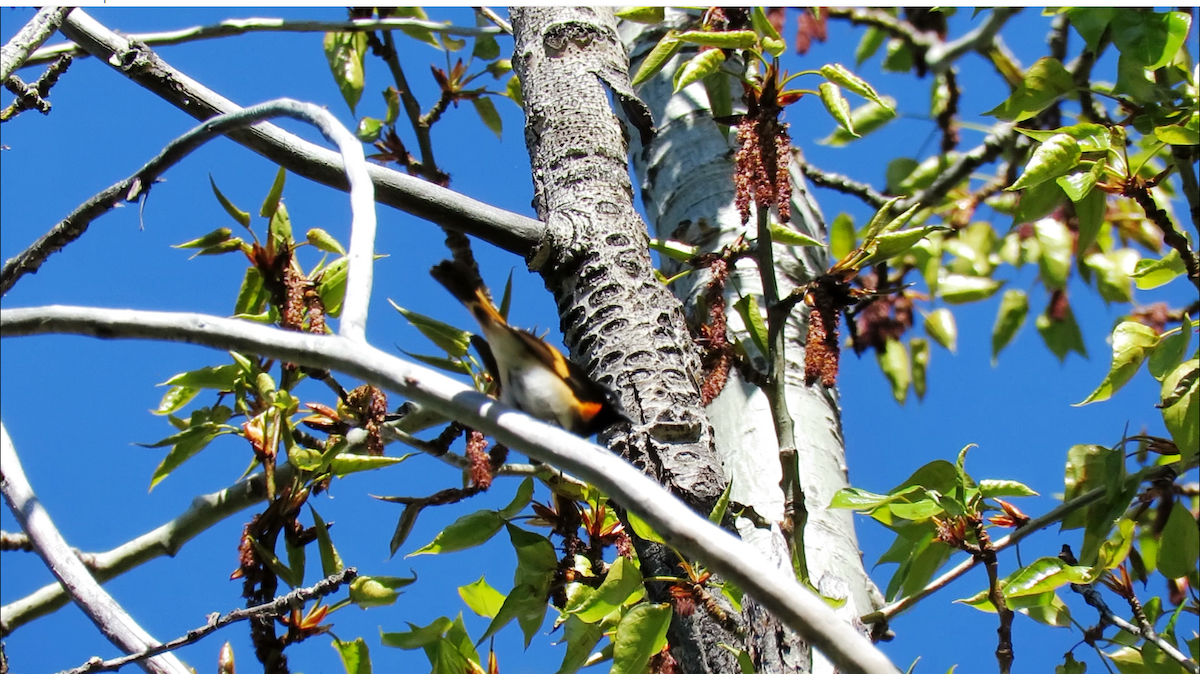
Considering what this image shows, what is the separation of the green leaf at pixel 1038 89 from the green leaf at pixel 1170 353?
59cm

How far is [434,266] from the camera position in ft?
4.71

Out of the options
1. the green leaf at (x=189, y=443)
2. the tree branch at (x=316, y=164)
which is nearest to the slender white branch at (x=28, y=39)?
the tree branch at (x=316, y=164)

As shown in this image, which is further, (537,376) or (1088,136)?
(1088,136)

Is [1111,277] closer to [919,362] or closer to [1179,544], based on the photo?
[919,362]

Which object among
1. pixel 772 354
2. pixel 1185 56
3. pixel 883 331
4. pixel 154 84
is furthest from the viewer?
pixel 883 331

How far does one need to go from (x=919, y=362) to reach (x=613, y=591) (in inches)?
88.0

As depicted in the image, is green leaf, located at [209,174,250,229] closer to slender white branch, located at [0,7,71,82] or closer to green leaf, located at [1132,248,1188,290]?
slender white branch, located at [0,7,71,82]

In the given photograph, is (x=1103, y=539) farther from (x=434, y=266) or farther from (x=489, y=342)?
(x=434, y=266)

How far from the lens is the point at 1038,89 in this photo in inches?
81.4

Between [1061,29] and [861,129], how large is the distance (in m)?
0.82

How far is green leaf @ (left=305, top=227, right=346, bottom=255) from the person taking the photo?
2.31 metres

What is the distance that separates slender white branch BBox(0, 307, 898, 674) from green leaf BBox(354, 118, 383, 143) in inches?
66.4

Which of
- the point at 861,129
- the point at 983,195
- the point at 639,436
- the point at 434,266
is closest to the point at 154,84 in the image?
the point at 434,266

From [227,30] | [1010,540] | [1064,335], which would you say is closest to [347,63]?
[227,30]
